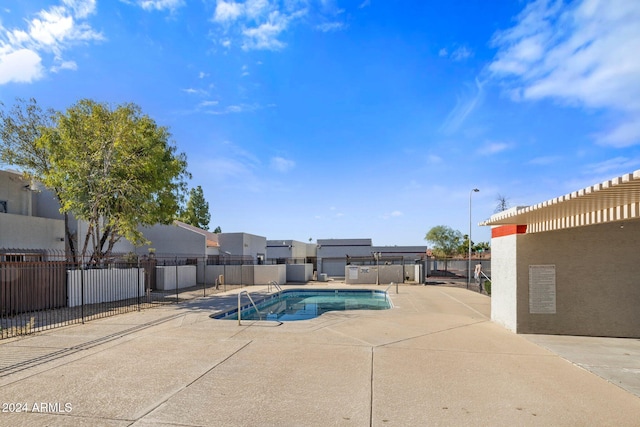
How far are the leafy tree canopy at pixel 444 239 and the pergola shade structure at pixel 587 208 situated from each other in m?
40.1

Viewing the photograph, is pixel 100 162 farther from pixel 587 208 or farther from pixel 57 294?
pixel 587 208

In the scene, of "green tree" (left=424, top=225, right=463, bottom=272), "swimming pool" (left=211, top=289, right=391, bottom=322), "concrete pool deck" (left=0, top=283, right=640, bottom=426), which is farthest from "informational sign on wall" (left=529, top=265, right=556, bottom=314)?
"green tree" (left=424, top=225, right=463, bottom=272)

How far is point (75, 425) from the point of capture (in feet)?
13.9

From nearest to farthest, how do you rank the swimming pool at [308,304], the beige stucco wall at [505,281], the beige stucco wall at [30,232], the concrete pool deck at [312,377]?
the concrete pool deck at [312,377], the beige stucco wall at [505,281], the swimming pool at [308,304], the beige stucco wall at [30,232]

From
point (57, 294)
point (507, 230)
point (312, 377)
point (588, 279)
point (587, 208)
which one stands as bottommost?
point (57, 294)

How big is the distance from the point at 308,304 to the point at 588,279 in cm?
1265

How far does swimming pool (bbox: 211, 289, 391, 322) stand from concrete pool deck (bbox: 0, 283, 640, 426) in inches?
184

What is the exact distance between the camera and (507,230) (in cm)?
1012

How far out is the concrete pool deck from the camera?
14.8ft

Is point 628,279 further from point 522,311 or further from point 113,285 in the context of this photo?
point 113,285

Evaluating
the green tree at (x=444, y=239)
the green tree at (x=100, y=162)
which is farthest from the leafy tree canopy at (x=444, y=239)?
the green tree at (x=100, y=162)

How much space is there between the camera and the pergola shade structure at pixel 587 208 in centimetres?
492

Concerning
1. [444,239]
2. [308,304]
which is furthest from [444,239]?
[308,304]

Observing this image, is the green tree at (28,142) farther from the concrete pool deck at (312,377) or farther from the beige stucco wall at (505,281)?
the beige stucco wall at (505,281)
